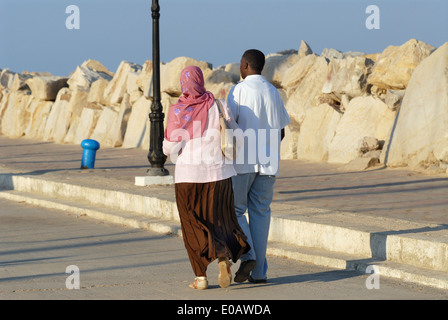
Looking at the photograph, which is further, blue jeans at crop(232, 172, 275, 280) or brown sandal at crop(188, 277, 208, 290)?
blue jeans at crop(232, 172, 275, 280)

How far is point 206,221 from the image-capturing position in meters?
6.97

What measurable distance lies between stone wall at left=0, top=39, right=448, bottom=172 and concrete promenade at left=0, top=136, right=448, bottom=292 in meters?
0.73

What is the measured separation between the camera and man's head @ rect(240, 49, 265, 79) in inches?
284

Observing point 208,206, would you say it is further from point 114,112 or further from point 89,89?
point 89,89

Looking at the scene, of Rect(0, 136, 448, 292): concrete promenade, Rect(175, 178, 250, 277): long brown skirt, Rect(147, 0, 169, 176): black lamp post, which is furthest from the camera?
Rect(147, 0, 169, 176): black lamp post

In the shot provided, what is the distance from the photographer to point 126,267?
8.08 metres

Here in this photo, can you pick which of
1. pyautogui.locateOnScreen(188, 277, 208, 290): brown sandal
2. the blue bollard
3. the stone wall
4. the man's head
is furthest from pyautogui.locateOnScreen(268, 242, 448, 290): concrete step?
the blue bollard

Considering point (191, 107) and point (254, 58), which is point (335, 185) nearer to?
point (254, 58)

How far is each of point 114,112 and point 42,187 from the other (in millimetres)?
13263

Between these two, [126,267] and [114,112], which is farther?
[114,112]

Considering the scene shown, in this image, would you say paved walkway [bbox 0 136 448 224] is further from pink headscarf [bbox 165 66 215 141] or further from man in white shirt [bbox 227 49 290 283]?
pink headscarf [bbox 165 66 215 141]

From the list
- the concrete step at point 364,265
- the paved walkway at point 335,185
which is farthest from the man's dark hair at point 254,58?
the paved walkway at point 335,185

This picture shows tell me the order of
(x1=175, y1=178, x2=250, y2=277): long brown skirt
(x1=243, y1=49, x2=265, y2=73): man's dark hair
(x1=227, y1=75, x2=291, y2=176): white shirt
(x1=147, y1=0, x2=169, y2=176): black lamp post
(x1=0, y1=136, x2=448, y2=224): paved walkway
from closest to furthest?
(x1=175, y1=178, x2=250, y2=277): long brown skirt, (x1=227, y1=75, x2=291, y2=176): white shirt, (x1=243, y1=49, x2=265, y2=73): man's dark hair, (x1=0, y1=136, x2=448, y2=224): paved walkway, (x1=147, y1=0, x2=169, y2=176): black lamp post
